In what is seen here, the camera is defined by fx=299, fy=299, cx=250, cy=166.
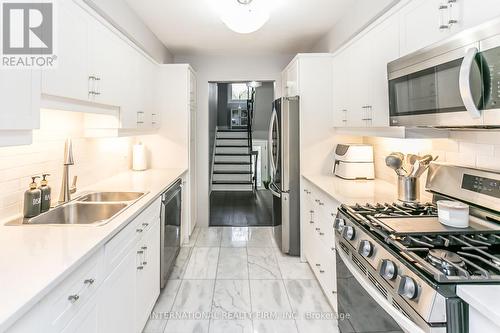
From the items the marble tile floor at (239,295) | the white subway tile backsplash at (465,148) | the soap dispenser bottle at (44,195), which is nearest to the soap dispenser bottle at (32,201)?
the soap dispenser bottle at (44,195)

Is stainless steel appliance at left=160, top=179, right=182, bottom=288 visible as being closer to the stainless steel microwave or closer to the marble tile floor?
the marble tile floor

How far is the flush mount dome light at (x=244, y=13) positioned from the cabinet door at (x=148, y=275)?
5.49 feet

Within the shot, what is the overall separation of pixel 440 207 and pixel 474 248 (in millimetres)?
363

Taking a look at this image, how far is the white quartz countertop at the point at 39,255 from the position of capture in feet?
2.89

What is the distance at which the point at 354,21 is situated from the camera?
2.87 metres

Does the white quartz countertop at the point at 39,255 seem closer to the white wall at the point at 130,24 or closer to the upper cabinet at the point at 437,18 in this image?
the white wall at the point at 130,24

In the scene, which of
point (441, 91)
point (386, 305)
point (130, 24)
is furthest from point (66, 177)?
point (441, 91)

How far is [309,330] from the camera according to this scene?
7.09ft

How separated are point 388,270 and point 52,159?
2.20 metres

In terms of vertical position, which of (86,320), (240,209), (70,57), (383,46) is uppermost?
(383,46)

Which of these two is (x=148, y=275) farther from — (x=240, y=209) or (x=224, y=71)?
(x=240, y=209)

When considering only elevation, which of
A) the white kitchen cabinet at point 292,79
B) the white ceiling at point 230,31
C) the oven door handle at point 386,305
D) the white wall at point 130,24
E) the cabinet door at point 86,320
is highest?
the white ceiling at point 230,31

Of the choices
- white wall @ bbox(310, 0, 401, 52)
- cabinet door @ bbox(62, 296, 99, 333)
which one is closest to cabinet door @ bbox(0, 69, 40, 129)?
cabinet door @ bbox(62, 296, 99, 333)

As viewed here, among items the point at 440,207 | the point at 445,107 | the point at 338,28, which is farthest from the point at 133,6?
the point at 440,207
